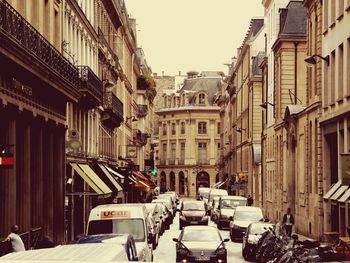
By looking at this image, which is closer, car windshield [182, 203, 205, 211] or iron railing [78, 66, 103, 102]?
iron railing [78, 66, 103, 102]

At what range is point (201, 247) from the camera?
101 feet

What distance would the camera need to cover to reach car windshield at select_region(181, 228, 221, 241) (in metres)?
31.8

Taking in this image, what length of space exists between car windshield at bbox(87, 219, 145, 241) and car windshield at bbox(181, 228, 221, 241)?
4.63m

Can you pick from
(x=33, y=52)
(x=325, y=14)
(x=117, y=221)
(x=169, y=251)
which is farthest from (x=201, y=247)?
(x=325, y=14)

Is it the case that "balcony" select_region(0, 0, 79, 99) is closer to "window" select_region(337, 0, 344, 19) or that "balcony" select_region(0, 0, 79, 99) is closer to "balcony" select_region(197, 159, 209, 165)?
"window" select_region(337, 0, 344, 19)

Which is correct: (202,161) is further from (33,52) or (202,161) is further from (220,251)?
(33,52)

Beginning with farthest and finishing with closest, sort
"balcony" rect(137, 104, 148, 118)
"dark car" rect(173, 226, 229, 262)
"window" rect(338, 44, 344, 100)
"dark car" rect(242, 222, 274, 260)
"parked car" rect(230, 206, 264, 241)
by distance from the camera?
"balcony" rect(137, 104, 148, 118) < "parked car" rect(230, 206, 264, 241) < "window" rect(338, 44, 344, 100) < "dark car" rect(242, 222, 274, 260) < "dark car" rect(173, 226, 229, 262)

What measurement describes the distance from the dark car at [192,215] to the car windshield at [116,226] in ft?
94.2

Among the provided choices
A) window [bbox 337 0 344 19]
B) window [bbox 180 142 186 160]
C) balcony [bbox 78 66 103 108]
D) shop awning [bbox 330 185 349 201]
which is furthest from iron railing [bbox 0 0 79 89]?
window [bbox 180 142 186 160]

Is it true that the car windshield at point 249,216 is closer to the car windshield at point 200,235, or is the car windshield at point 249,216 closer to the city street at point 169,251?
the city street at point 169,251

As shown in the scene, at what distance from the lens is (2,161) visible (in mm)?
22969

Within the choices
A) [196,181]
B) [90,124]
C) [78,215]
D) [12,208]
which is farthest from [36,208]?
[196,181]

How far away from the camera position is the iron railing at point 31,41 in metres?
23.8

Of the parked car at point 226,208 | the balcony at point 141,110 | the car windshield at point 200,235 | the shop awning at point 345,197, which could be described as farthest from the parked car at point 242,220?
the balcony at point 141,110
